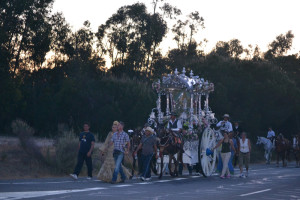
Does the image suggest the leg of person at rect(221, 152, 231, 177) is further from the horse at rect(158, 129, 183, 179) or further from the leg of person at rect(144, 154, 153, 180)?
the leg of person at rect(144, 154, 153, 180)

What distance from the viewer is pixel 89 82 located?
Answer: 4603cm

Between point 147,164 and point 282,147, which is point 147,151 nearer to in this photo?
point 147,164

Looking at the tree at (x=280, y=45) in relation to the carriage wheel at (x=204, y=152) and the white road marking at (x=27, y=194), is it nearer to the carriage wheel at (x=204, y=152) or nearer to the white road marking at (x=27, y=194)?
the carriage wheel at (x=204, y=152)

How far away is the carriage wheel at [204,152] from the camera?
20828 millimetres

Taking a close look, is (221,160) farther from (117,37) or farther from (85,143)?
(117,37)

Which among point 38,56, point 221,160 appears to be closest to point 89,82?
point 38,56

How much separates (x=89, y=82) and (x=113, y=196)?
33.3 m

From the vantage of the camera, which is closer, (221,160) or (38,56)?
(221,160)

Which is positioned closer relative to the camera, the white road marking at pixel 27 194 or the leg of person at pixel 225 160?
the white road marking at pixel 27 194

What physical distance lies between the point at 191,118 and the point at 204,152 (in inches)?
76.7

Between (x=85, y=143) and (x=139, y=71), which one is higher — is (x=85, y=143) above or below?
below

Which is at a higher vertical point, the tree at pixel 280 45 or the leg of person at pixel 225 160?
the tree at pixel 280 45

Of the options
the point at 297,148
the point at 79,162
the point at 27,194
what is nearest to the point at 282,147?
the point at 297,148

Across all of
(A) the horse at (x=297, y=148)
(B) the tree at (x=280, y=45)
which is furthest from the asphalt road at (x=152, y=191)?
(B) the tree at (x=280, y=45)
